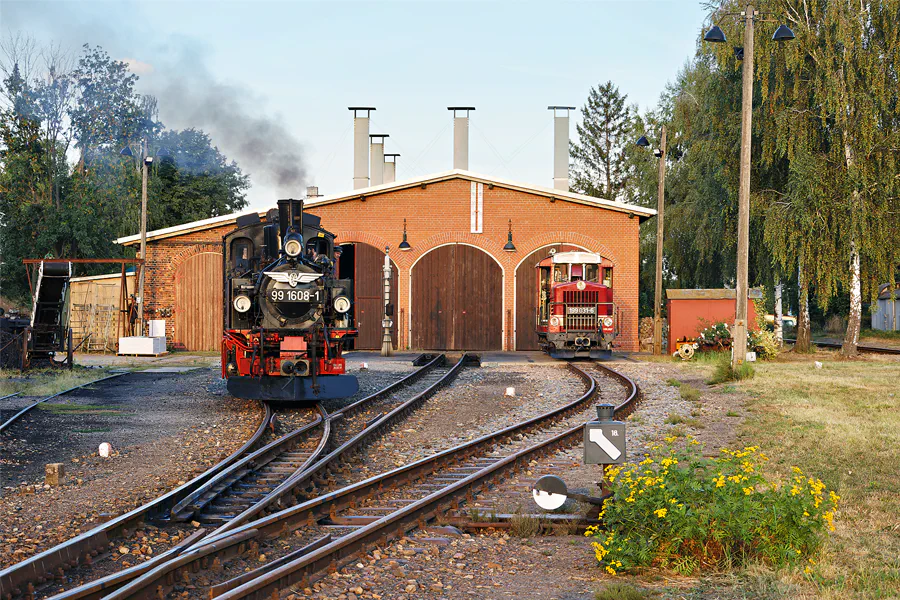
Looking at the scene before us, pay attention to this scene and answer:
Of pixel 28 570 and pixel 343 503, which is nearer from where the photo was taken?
pixel 28 570

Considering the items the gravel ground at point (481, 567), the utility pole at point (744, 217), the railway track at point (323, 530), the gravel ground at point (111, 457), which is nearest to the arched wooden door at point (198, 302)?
the gravel ground at point (111, 457)

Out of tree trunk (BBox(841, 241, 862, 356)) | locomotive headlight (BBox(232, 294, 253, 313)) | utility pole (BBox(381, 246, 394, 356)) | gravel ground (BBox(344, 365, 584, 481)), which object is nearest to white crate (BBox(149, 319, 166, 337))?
utility pole (BBox(381, 246, 394, 356))

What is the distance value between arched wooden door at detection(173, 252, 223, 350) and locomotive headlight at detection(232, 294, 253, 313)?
17.7 m

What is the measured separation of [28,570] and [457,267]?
26.5 m

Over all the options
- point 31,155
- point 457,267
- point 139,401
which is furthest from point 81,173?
point 139,401

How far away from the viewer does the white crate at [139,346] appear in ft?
92.6

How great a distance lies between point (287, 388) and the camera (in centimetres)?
1432

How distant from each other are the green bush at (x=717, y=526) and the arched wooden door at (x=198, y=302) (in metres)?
26.4

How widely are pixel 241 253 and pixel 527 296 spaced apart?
57.0 feet

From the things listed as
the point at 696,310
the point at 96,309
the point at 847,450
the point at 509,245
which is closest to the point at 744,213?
the point at 696,310

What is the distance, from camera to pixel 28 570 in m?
5.77

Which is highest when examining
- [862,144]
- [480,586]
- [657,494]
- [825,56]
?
[825,56]

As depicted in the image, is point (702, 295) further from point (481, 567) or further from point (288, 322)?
point (481, 567)

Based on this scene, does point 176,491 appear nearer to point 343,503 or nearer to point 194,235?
point 343,503
